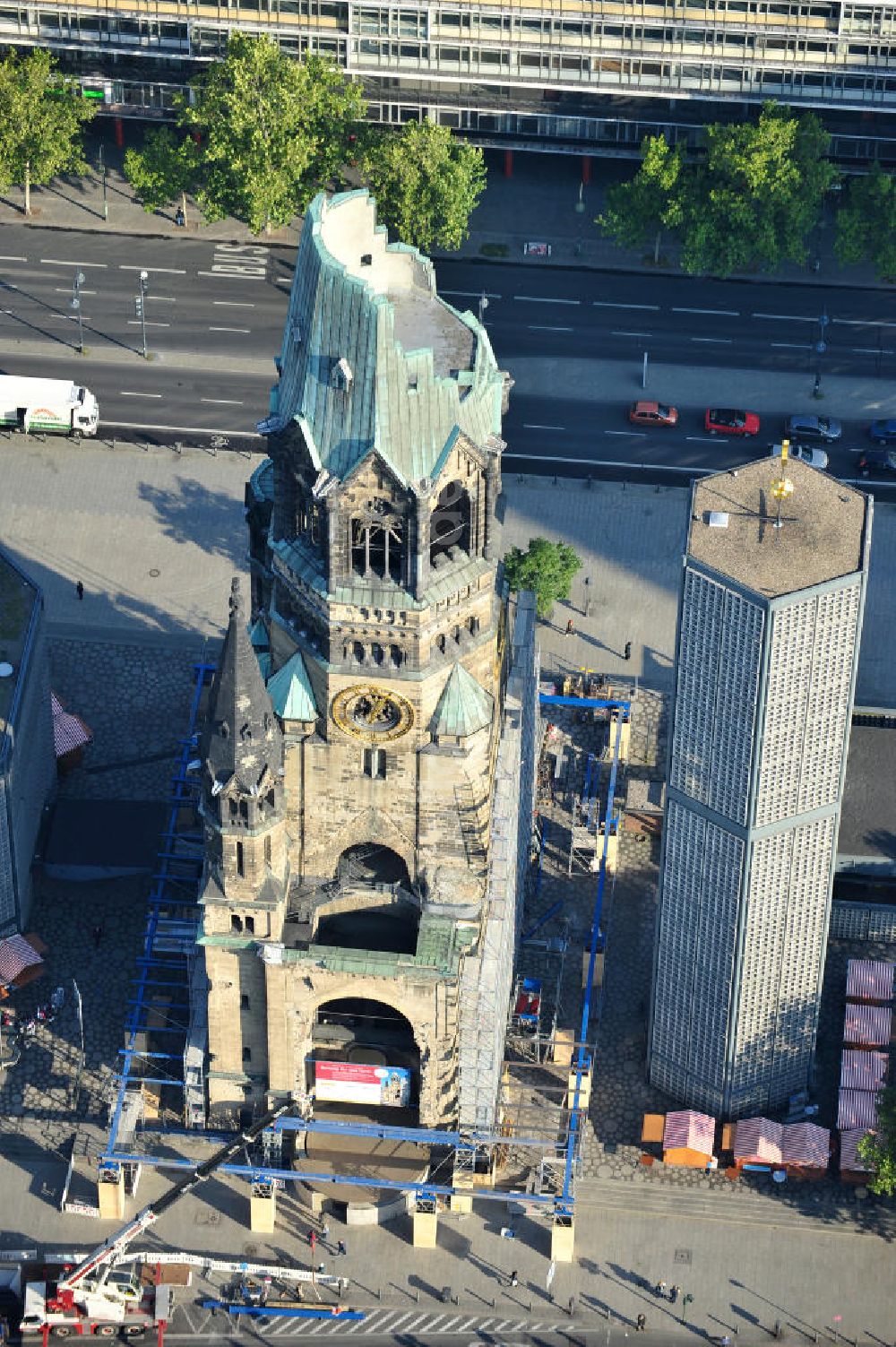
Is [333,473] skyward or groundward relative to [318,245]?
groundward

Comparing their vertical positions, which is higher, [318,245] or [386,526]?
[318,245]
